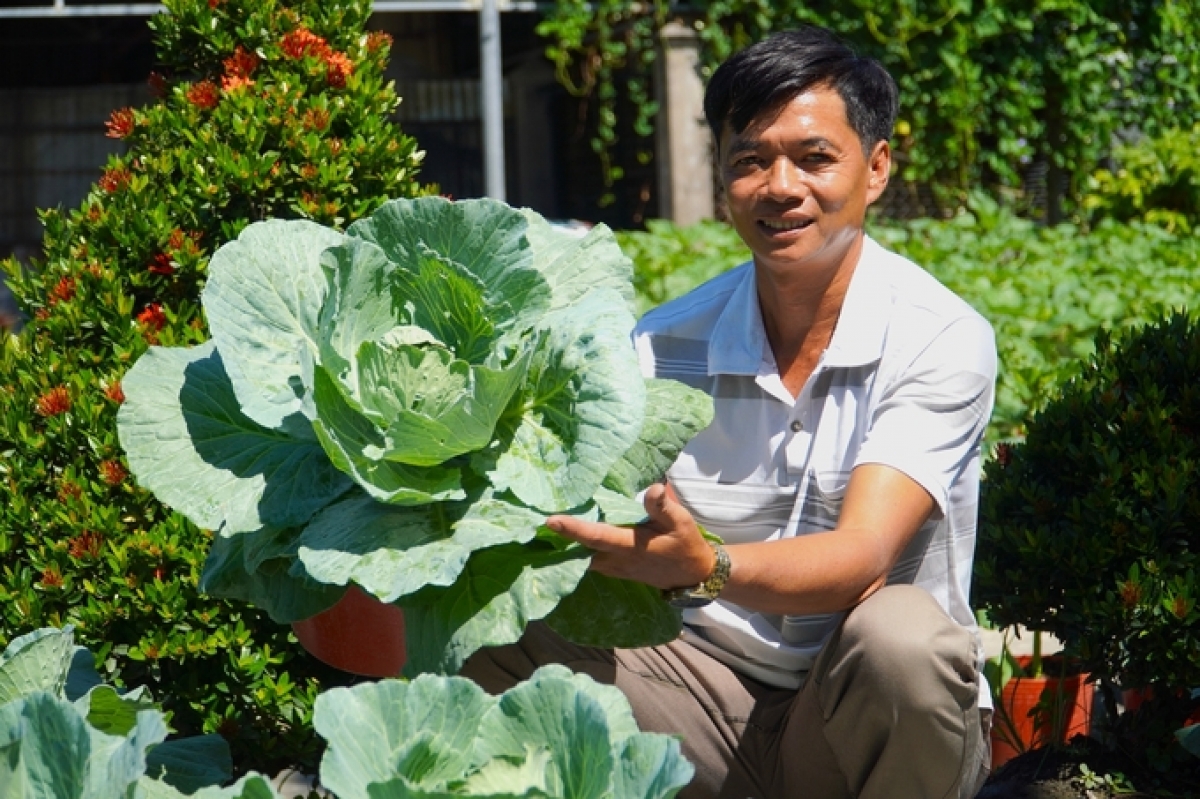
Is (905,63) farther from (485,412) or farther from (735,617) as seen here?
(485,412)

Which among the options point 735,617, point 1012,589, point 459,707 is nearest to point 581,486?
point 459,707

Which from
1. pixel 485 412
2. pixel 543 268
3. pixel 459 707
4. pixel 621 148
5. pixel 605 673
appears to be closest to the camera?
pixel 459 707

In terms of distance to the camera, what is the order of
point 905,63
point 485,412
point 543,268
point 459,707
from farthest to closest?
point 905,63
point 543,268
point 485,412
point 459,707

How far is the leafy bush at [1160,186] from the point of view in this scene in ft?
23.5

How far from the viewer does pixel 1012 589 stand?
9.22 feet

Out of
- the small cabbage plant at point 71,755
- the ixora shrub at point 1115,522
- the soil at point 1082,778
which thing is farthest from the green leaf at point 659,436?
the soil at point 1082,778

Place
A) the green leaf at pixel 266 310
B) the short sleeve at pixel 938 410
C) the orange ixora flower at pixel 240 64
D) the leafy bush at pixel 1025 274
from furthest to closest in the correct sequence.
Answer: the leafy bush at pixel 1025 274
the orange ixora flower at pixel 240 64
the short sleeve at pixel 938 410
the green leaf at pixel 266 310

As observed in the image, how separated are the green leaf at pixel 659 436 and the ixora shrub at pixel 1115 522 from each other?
4.01 feet

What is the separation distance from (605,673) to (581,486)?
2.64 ft

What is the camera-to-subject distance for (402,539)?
1563 millimetres

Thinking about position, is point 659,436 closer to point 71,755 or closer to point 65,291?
point 71,755

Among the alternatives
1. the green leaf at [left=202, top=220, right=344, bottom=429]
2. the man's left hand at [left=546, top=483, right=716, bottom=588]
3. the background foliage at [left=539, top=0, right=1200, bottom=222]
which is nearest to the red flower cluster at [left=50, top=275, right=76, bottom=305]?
the green leaf at [left=202, top=220, right=344, bottom=429]

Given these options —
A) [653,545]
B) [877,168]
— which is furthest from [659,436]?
[877,168]

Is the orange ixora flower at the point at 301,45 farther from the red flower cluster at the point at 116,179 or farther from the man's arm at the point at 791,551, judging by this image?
the man's arm at the point at 791,551
